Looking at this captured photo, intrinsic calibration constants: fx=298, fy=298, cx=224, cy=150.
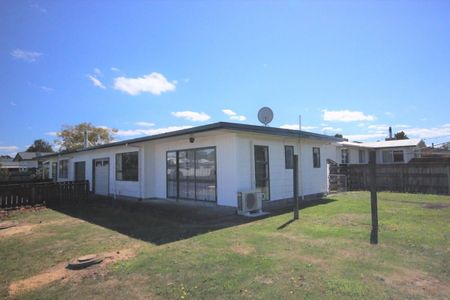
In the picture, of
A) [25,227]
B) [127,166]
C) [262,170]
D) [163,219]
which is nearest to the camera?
[25,227]

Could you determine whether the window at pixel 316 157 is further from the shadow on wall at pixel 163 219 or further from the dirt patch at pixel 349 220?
the dirt patch at pixel 349 220

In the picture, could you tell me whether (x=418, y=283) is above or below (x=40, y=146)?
below

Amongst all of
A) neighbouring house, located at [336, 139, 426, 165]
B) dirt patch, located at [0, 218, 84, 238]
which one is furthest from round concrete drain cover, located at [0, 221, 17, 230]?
neighbouring house, located at [336, 139, 426, 165]

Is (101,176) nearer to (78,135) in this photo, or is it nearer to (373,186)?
(373,186)

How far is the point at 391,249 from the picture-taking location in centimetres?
526

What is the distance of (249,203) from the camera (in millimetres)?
9516

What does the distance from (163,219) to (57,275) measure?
14.4 ft

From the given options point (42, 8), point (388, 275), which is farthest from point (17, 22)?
point (388, 275)

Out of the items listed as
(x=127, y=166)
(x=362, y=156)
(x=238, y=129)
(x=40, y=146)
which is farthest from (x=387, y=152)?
(x=40, y=146)

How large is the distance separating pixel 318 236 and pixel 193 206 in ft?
19.3

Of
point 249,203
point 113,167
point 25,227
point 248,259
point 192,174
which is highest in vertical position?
point 113,167

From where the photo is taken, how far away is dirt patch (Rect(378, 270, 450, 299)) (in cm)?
354

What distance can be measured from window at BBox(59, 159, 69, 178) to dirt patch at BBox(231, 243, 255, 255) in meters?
20.5

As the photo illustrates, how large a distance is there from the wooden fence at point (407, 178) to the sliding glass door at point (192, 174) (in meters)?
10.4
